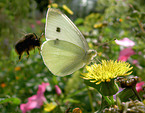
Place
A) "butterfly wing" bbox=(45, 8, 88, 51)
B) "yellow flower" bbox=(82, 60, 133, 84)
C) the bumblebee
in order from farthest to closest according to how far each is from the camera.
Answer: "butterfly wing" bbox=(45, 8, 88, 51) → the bumblebee → "yellow flower" bbox=(82, 60, 133, 84)

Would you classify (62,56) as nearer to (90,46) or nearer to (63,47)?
(63,47)

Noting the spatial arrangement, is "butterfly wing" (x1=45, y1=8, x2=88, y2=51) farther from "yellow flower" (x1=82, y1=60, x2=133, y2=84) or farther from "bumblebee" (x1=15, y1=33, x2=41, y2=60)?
"yellow flower" (x1=82, y1=60, x2=133, y2=84)

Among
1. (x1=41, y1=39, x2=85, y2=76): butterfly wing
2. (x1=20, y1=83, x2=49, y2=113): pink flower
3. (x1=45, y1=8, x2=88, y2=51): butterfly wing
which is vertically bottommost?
(x1=20, y1=83, x2=49, y2=113): pink flower

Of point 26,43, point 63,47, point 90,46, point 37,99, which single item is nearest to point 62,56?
point 63,47

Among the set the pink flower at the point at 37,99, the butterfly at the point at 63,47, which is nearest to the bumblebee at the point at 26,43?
the butterfly at the point at 63,47

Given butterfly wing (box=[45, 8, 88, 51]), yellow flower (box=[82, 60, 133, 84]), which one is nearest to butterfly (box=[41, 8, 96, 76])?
butterfly wing (box=[45, 8, 88, 51])

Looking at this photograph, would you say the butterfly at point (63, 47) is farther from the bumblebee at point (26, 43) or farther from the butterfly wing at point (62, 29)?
the bumblebee at point (26, 43)

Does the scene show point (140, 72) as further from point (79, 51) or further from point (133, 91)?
point (133, 91)

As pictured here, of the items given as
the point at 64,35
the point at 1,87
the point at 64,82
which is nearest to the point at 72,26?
the point at 64,35
